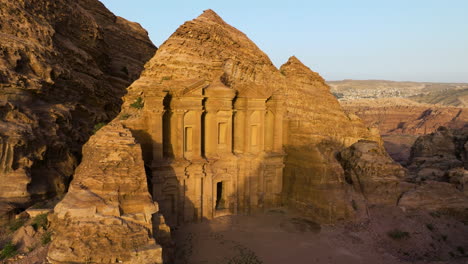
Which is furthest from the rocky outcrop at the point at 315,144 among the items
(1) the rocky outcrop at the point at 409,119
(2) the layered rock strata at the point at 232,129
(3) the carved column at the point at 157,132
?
(1) the rocky outcrop at the point at 409,119

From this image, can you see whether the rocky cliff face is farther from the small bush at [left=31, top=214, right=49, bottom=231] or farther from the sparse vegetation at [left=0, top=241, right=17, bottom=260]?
the sparse vegetation at [left=0, top=241, right=17, bottom=260]

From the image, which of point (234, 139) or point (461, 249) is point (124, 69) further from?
point (461, 249)

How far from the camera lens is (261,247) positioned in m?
15.8

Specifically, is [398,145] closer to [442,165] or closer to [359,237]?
[442,165]

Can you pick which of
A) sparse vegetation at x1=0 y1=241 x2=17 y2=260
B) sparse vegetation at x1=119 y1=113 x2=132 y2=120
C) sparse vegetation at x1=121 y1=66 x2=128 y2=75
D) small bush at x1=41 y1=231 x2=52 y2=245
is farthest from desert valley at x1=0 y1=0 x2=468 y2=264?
sparse vegetation at x1=121 y1=66 x2=128 y2=75

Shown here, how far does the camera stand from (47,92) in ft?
65.8

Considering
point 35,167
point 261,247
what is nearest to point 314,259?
point 261,247

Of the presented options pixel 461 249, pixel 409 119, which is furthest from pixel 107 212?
pixel 409 119

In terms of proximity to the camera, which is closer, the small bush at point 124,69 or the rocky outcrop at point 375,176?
the rocky outcrop at point 375,176

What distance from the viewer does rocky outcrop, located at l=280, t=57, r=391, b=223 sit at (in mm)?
18766

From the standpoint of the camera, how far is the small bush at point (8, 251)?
11219 millimetres

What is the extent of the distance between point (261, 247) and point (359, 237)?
5.22m

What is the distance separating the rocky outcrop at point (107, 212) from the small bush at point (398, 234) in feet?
40.2

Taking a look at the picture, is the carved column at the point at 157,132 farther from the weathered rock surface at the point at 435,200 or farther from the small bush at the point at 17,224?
the weathered rock surface at the point at 435,200
